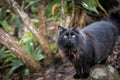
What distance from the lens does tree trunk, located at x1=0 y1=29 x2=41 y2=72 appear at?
5828 mm

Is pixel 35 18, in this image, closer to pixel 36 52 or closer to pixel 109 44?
pixel 36 52

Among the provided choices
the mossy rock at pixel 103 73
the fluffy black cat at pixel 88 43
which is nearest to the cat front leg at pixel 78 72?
the fluffy black cat at pixel 88 43

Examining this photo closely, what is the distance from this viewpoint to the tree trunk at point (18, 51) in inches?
229

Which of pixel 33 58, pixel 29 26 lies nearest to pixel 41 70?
pixel 33 58

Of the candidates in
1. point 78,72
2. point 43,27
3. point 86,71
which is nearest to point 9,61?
point 43,27

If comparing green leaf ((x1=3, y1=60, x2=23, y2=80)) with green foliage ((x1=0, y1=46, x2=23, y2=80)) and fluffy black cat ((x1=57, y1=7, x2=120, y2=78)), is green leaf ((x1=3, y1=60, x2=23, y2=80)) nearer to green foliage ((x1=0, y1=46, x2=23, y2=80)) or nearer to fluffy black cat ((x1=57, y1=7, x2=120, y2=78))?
green foliage ((x1=0, y1=46, x2=23, y2=80))

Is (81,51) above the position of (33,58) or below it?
above

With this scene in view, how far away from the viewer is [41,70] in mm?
6469

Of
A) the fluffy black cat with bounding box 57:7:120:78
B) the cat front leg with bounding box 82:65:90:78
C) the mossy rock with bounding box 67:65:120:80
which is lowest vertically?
the mossy rock with bounding box 67:65:120:80

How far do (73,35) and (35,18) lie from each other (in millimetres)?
4476

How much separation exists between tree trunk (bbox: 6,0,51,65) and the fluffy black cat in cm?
141

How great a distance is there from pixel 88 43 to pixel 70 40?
0.56 m

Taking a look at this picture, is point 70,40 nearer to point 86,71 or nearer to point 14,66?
point 86,71

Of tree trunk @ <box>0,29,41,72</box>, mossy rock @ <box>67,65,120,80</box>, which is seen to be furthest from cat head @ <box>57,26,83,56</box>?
tree trunk @ <box>0,29,41,72</box>
